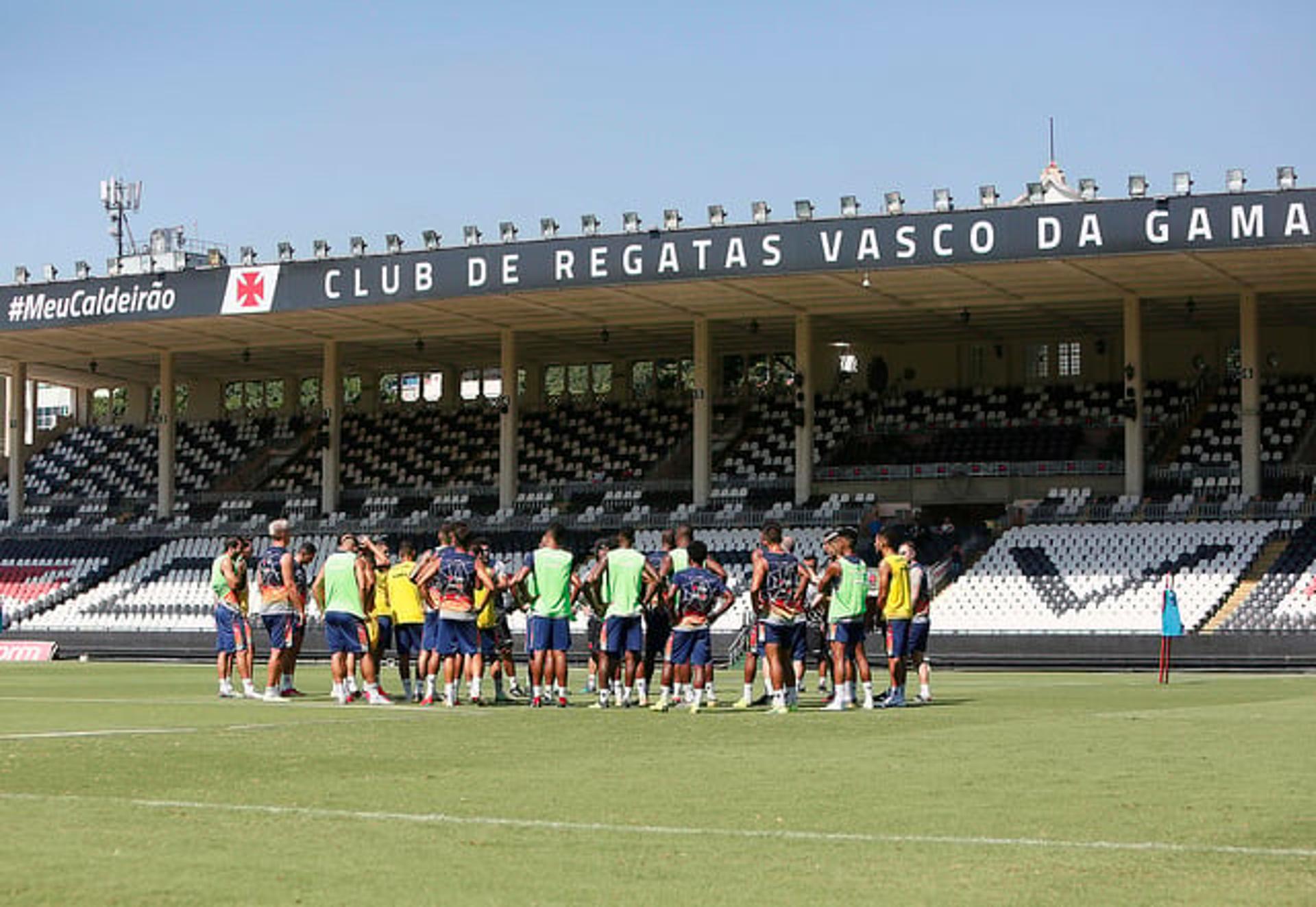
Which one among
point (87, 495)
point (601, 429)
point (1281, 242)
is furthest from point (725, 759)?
point (87, 495)

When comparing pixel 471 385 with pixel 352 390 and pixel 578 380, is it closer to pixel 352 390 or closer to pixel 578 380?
pixel 578 380

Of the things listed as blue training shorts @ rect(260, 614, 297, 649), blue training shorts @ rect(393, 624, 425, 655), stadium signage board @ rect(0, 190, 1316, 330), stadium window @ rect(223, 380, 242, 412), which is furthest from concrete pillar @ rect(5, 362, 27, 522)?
blue training shorts @ rect(260, 614, 297, 649)

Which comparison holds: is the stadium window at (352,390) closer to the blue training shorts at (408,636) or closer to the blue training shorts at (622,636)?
the blue training shorts at (408,636)

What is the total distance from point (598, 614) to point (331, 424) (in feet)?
124

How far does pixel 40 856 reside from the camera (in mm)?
9328

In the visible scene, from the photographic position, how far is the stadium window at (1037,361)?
59094 millimetres

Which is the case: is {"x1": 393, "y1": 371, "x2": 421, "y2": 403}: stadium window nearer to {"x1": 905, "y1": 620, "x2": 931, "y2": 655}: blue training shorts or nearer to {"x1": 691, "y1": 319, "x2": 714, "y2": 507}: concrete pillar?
{"x1": 691, "y1": 319, "x2": 714, "y2": 507}: concrete pillar

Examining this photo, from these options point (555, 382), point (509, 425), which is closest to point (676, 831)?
point (509, 425)

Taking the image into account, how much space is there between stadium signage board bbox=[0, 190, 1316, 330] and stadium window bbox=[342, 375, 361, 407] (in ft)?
49.4

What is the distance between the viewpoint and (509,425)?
185 feet

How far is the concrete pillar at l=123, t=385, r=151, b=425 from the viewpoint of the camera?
72.1 m

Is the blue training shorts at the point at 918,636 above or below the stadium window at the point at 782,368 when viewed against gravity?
below

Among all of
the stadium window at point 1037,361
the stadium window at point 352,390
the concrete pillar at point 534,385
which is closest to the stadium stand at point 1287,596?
the stadium window at point 1037,361

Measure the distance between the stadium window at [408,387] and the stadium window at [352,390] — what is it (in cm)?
147
